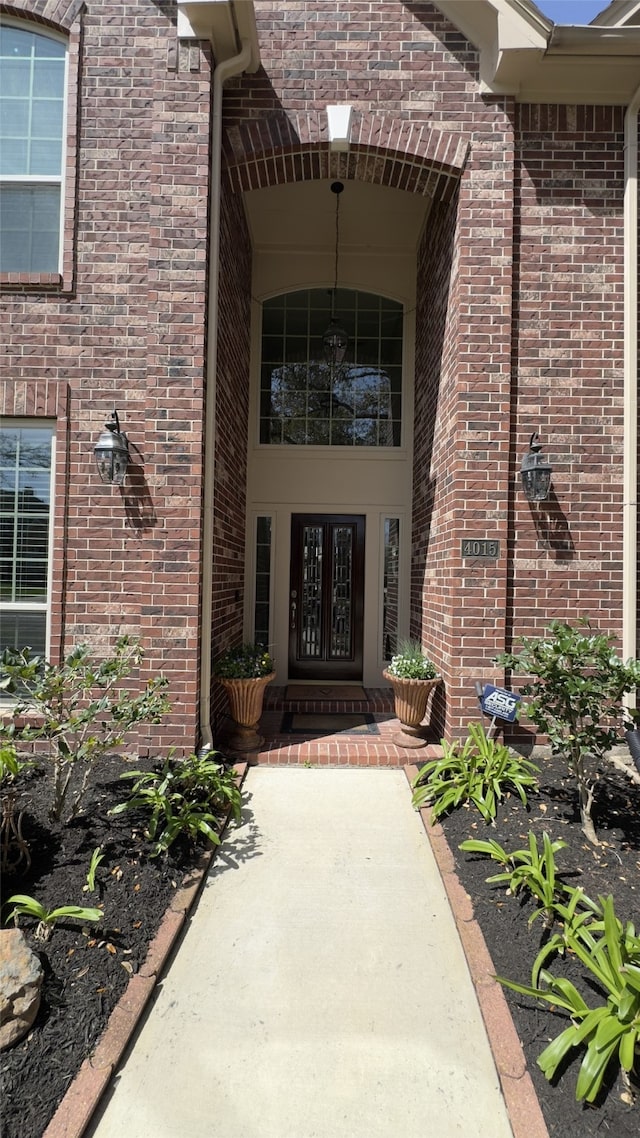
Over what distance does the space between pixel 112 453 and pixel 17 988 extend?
118 inches

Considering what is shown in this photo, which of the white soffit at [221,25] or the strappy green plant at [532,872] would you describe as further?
the white soffit at [221,25]

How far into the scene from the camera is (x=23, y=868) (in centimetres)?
250

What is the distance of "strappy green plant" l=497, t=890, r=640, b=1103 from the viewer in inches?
63.8

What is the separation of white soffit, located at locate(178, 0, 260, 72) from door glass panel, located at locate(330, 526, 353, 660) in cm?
427

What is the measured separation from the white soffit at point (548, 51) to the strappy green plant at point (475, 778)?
486 centimetres

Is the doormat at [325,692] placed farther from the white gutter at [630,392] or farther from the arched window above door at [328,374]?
the arched window above door at [328,374]

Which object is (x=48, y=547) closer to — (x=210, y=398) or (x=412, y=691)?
(x=210, y=398)

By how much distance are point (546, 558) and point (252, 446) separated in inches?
144

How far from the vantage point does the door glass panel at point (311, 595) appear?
246 inches

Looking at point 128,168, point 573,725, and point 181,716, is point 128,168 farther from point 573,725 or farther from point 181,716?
point 573,725

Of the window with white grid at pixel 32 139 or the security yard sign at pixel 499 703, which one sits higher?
the window with white grid at pixel 32 139

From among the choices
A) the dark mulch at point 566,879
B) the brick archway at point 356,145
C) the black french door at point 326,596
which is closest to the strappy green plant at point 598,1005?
the dark mulch at point 566,879

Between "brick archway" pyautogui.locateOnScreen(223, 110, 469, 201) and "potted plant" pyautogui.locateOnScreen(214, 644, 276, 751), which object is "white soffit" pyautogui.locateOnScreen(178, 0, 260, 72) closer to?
"brick archway" pyautogui.locateOnScreen(223, 110, 469, 201)

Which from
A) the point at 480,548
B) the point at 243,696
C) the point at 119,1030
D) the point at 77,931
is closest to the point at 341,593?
the point at 243,696
